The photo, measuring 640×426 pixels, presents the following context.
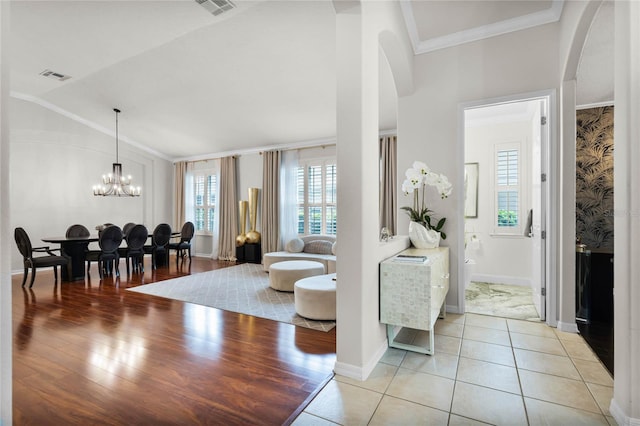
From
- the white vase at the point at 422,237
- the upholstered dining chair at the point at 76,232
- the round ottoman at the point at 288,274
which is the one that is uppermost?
the white vase at the point at 422,237

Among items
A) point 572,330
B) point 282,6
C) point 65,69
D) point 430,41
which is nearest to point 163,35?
point 282,6

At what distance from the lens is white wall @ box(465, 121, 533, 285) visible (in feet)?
15.6

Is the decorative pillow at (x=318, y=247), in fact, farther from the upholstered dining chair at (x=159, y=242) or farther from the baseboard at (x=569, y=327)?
the baseboard at (x=569, y=327)

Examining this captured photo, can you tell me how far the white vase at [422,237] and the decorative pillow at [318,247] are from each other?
312 cm

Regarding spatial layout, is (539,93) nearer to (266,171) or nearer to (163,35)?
(163,35)

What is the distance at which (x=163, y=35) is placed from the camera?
3973 millimetres

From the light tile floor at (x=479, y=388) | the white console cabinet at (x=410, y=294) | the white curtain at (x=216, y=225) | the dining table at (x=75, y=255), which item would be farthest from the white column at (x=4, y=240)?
the white curtain at (x=216, y=225)

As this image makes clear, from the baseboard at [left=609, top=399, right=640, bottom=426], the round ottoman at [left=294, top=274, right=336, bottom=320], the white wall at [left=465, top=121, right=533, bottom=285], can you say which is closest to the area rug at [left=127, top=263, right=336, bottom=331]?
the round ottoman at [left=294, top=274, right=336, bottom=320]

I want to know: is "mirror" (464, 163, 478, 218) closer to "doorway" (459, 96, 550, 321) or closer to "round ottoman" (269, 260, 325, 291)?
"doorway" (459, 96, 550, 321)

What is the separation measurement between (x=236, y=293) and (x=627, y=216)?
4186 millimetres

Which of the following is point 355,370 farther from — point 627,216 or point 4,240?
point 4,240

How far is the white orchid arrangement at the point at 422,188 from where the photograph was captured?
304cm

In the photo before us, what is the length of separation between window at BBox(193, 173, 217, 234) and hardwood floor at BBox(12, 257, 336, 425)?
15.2ft

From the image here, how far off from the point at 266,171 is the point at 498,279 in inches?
202
